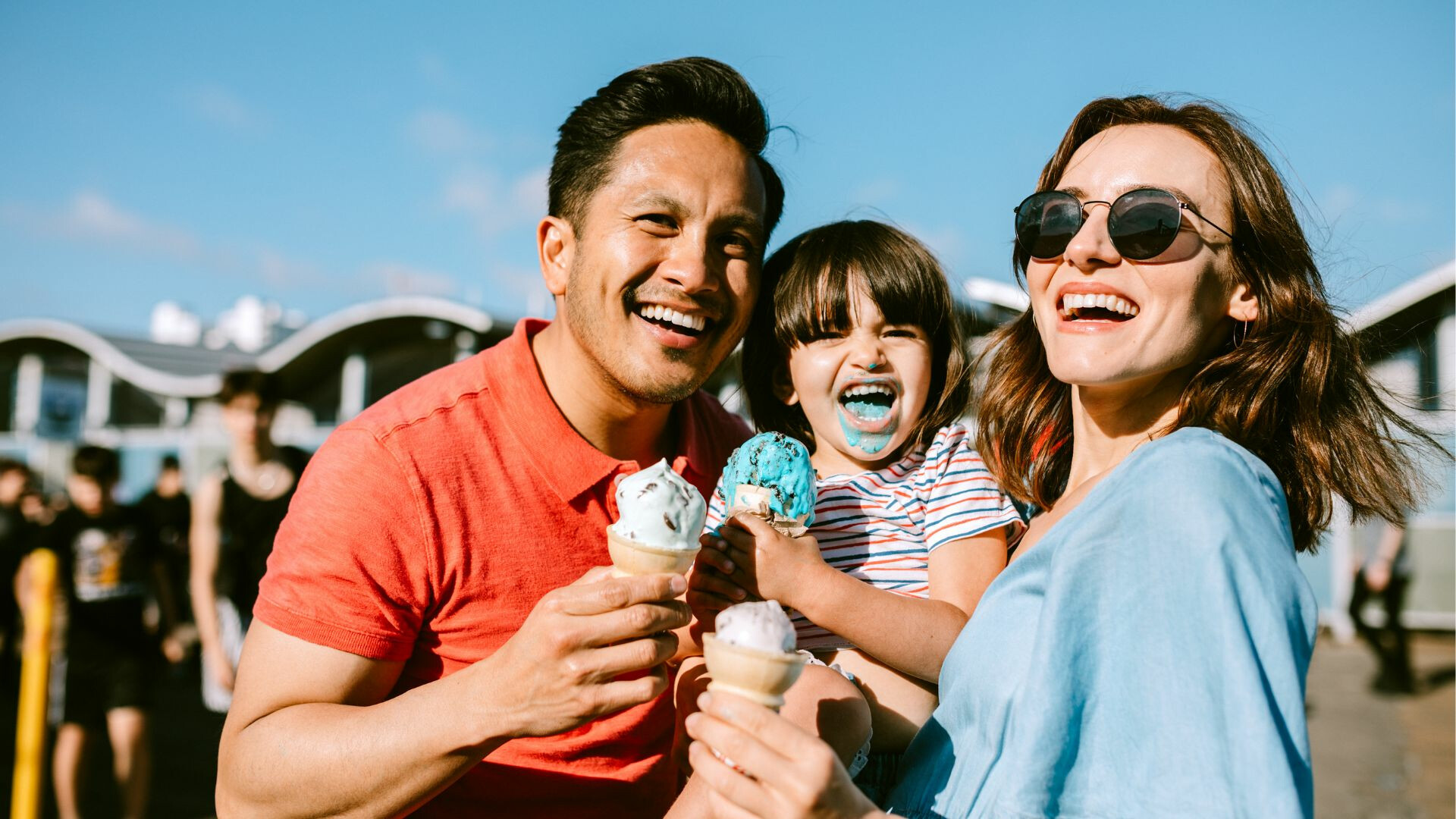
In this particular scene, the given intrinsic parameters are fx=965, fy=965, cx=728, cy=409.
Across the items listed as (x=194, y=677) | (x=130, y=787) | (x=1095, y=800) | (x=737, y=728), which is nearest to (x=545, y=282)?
(x=737, y=728)

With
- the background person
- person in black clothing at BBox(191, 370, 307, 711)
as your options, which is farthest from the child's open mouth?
the background person

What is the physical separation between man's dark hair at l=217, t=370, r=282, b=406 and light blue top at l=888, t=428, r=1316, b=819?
5.97 metres

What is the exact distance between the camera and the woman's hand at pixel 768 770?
1.67 metres

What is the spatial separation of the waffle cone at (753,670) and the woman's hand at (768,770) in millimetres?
55

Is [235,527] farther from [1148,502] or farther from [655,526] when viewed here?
[1148,502]

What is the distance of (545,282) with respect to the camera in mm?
3375

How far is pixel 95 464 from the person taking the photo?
7289mm

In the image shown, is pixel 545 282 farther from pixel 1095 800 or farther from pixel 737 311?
pixel 1095 800

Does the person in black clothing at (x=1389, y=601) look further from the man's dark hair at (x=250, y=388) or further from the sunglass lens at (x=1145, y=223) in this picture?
the man's dark hair at (x=250, y=388)

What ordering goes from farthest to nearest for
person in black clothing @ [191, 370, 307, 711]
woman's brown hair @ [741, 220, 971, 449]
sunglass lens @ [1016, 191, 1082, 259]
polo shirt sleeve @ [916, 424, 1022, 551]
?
person in black clothing @ [191, 370, 307, 711], woman's brown hair @ [741, 220, 971, 449], polo shirt sleeve @ [916, 424, 1022, 551], sunglass lens @ [1016, 191, 1082, 259]

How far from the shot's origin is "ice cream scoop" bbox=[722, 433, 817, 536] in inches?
101

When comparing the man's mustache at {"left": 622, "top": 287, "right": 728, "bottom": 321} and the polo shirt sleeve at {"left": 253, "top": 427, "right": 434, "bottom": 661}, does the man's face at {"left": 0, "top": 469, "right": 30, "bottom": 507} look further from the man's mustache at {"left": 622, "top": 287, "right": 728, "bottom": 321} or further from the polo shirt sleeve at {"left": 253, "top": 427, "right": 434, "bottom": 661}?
the man's mustache at {"left": 622, "top": 287, "right": 728, "bottom": 321}

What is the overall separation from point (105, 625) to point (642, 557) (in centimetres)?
645

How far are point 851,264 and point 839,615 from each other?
1179mm
